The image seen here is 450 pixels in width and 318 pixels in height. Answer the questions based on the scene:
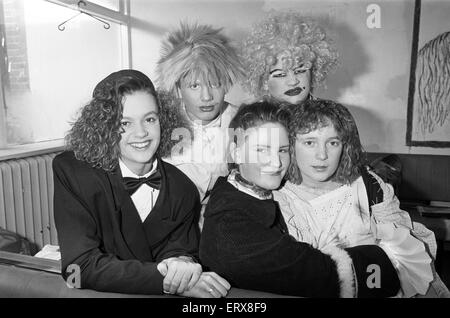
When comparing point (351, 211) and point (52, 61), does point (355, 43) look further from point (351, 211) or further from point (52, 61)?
point (52, 61)

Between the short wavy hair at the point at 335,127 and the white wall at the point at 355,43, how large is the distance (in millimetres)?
65

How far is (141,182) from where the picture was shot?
2.78 ft

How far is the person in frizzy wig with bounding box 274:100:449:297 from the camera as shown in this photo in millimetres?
804

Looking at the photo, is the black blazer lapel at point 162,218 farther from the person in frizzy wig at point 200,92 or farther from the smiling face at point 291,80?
the smiling face at point 291,80

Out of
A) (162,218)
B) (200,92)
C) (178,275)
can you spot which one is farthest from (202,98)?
(178,275)

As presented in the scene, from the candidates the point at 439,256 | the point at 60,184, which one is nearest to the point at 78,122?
the point at 60,184

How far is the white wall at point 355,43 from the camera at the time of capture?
84 centimetres

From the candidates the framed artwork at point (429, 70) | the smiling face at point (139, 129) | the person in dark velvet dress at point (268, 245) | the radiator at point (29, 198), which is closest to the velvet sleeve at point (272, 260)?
the person in dark velvet dress at point (268, 245)

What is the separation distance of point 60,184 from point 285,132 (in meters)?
0.49

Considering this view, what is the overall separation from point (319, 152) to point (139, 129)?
1.22 ft

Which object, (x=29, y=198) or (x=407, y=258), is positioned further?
(x=29, y=198)

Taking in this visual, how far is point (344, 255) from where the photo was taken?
803 millimetres

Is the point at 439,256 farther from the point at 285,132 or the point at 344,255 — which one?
the point at 285,132

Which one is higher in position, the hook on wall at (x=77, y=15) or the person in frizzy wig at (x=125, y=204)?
the hook on wall at (x=77, y=15)
